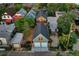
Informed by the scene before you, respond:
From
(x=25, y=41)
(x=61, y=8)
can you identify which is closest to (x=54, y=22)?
(x=61, y=8)

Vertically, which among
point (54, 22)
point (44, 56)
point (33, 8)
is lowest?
point (44, 56)

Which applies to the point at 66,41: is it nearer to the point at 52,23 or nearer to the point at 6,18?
the point at 52,23

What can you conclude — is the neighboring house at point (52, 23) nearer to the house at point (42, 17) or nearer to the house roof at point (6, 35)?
the house at point (42, 17)

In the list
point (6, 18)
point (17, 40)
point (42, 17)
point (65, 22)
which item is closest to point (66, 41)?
point (65, 22)

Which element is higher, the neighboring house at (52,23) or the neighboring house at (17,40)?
the neighboring house at (52,23)

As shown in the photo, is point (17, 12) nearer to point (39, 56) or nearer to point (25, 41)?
point (25, 41)

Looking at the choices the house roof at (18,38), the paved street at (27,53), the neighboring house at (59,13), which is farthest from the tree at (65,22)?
the house roof at (18,38)

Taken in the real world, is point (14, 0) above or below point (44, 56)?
above

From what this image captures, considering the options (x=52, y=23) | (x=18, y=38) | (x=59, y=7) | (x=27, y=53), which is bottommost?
(x=27, y=53)
